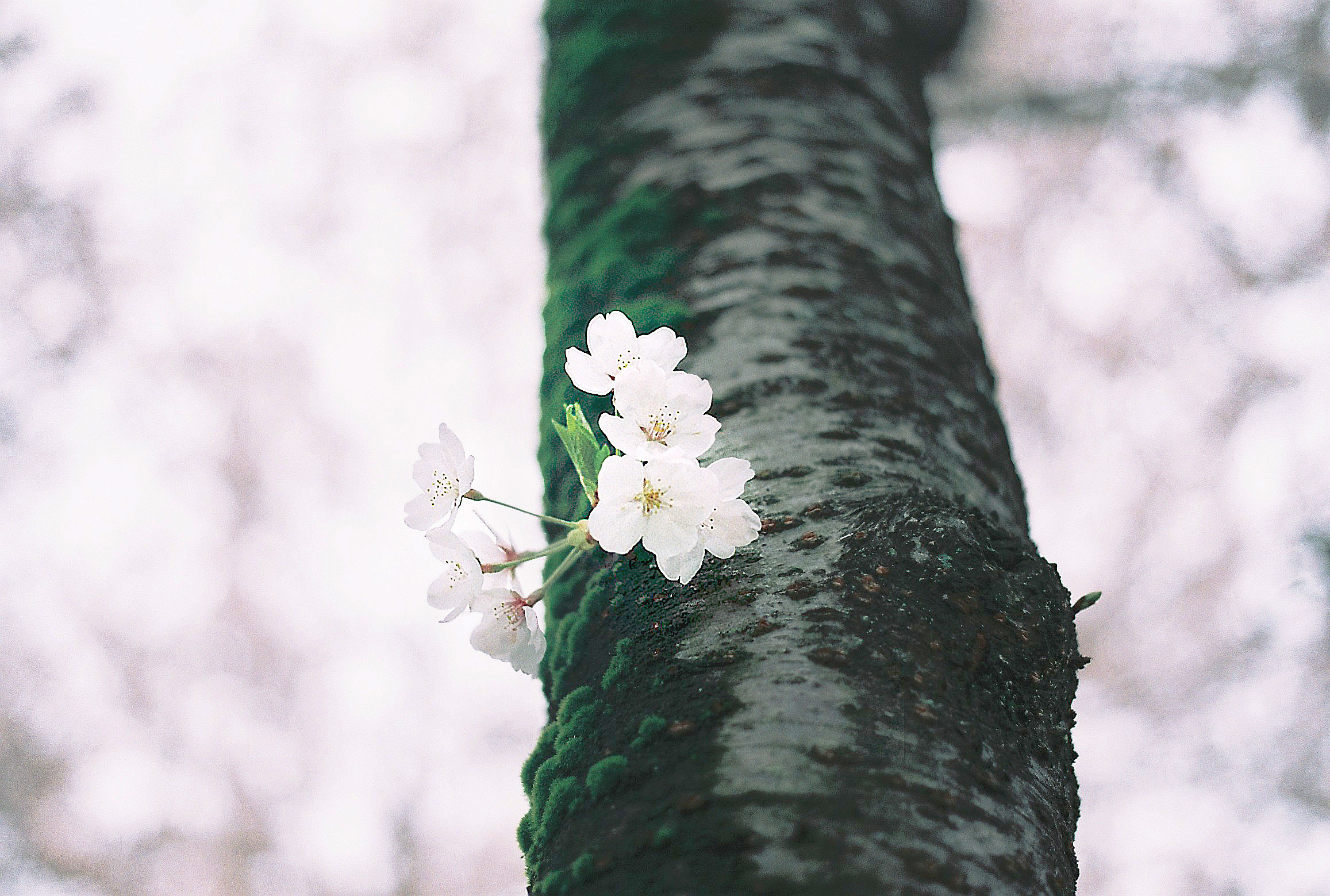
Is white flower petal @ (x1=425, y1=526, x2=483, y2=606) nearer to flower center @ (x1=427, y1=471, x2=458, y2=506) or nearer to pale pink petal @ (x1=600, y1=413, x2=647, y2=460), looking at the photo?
flower center @ (x1=427, y1=471, x2=458, y2=506)

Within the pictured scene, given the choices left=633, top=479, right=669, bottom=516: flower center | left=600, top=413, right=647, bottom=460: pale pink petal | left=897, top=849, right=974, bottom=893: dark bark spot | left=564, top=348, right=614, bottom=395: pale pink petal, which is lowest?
left=897, top=849, right=974, bottom=893: dark bark spot

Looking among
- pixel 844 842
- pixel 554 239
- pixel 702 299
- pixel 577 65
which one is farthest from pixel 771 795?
pixel 577 65

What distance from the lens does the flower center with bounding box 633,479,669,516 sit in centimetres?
89

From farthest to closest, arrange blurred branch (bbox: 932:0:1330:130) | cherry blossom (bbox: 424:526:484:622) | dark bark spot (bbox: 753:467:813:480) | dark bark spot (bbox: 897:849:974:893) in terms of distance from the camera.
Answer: blurred branch (bbox: 932:0:1330:130), dark bark spot (bbox: 753:467:813:480), cherry blossom (bbox: 424:526:484:622), dark bark spot (bbox: 897:849:974:893)

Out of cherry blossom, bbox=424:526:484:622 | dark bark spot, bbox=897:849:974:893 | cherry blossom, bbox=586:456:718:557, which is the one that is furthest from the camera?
cherry blossom, bbox=424:526:484:622

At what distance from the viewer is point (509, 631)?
3.44 feet

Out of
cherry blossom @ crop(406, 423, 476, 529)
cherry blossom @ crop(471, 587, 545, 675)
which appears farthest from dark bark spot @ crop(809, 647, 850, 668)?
cherry blossom @ crop(406, 423, 476, 529)

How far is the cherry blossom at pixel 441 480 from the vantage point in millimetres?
1046

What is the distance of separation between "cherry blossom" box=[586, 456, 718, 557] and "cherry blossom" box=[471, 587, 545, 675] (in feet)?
0.65

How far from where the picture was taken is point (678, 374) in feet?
3.13

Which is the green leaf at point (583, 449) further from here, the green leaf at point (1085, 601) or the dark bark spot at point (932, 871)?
the green leaf at point (1085, 601)

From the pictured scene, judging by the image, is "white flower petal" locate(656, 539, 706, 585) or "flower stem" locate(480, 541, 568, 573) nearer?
"white flower petal" locate(656, 539, 706, 585)

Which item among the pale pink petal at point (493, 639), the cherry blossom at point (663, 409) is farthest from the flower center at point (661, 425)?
the pale pink petal at point (493, 639)

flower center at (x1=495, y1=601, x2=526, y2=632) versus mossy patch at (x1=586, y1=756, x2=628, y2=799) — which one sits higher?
flower center at (x1=495, y1=601, x2=526, y2=632)
